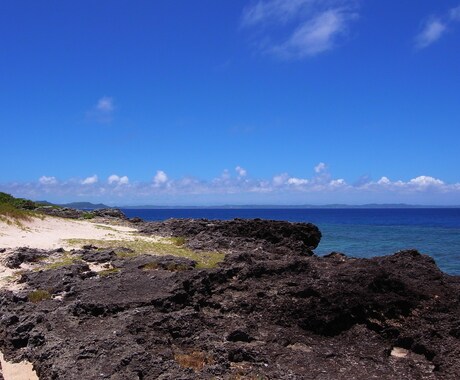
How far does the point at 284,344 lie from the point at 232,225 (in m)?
23.9

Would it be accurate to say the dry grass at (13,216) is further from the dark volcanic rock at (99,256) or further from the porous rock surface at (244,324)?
the porous rock surface at (244,324)

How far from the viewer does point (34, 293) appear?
14.9 m

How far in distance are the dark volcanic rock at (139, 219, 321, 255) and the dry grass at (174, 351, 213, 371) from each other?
57.7ft

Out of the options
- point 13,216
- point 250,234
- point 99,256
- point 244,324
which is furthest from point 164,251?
point 13,216

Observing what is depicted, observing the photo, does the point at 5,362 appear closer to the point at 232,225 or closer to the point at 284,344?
the point at 284,344

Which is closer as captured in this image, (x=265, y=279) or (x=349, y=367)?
(x=349, y=367)

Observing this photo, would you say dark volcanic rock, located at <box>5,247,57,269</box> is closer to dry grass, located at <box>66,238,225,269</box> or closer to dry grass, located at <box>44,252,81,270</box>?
dry grass, located at <box>44,252,81,270</box>

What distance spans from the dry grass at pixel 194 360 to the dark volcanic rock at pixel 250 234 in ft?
57.7

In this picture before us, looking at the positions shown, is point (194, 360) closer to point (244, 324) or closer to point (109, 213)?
point (244, 324)

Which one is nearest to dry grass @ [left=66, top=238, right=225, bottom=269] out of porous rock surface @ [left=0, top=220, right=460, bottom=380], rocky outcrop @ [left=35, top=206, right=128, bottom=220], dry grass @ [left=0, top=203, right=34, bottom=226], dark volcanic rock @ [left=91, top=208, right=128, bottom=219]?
porous rock surface @ [left=0, top=220, right=460, bottom=380]

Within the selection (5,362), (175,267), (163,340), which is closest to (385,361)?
(163,340)

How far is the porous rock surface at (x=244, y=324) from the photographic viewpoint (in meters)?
9.56

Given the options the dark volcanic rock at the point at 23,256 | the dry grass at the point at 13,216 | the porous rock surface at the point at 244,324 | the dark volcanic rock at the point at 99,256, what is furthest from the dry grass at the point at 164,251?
the dry grass at the point at 13,216

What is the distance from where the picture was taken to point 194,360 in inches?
393
